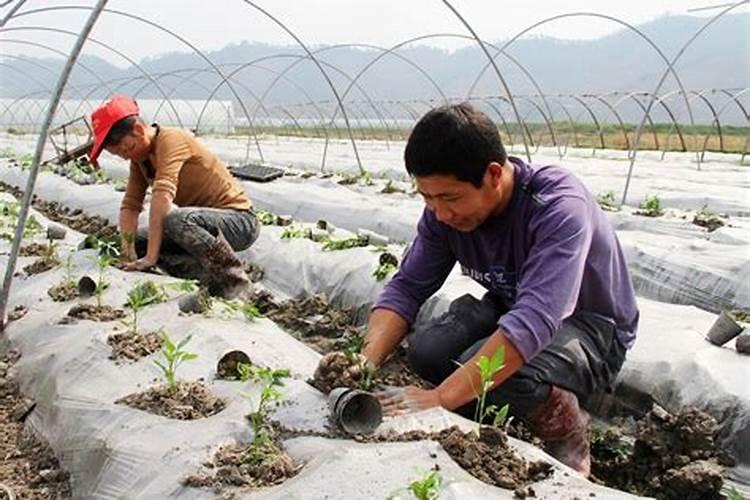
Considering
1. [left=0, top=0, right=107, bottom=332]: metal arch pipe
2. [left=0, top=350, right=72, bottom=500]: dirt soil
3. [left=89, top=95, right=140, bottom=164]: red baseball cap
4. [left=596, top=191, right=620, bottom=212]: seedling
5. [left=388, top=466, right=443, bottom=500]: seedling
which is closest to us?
[left=388, top=466, right=443, bottom=500]: seedling

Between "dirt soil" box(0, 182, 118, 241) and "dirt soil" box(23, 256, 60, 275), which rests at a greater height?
"dirt soil" box(23, 256, 60, 275)

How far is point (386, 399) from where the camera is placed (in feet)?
8.40

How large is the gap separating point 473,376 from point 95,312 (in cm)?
234

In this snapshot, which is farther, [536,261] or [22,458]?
[22,458]

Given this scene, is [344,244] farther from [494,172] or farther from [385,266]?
[494,172]

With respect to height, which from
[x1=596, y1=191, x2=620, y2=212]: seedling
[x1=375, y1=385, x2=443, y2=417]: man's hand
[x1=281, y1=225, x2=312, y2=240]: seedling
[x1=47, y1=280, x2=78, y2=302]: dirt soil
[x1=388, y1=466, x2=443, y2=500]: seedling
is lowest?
[x1=47, y1=280, x2=78, y2=302]: dirt soil

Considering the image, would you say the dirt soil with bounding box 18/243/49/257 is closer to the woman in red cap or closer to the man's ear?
the woman in red cap

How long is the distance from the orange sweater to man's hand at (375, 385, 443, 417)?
2655 mm

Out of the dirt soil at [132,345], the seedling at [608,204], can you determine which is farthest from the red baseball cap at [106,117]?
the seedling at [608,204]

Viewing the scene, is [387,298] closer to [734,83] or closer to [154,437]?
[154,437]

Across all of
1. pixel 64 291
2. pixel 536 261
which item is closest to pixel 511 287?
pixel 536 261

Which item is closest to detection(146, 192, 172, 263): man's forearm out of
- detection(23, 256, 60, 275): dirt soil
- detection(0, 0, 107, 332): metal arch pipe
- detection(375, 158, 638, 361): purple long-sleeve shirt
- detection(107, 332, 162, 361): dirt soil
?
detection(0, 0, 107, 332): metal arch pipe

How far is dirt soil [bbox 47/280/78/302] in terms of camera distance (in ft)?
15.0

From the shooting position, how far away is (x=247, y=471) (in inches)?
93.6
